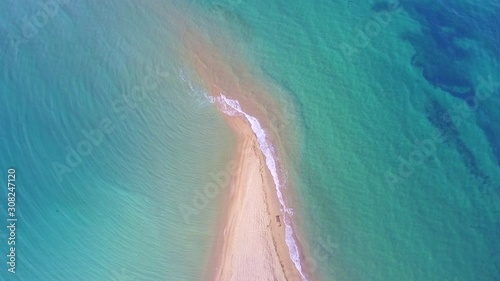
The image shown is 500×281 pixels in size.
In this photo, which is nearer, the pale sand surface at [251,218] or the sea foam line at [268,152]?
the pale sand surface at [251,218]

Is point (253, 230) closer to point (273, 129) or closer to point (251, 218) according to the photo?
point (251, 218)

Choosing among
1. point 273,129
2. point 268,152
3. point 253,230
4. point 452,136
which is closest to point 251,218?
point 253,230

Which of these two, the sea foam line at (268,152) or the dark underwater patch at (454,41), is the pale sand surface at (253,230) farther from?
the dark underwater patch at (454,41)

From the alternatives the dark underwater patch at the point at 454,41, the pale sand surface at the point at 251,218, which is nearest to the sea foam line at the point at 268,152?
the pale sand surface at the point at 251,218

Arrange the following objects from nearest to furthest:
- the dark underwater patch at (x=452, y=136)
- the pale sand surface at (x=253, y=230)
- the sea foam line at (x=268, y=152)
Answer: the pale sand surface at (x=253, y=230), the sea foam line at (x=268, y=152), the dark underwater patch at (x=452, y=136)

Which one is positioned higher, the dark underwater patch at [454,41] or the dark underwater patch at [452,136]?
the dark underwater patch at [454,41]

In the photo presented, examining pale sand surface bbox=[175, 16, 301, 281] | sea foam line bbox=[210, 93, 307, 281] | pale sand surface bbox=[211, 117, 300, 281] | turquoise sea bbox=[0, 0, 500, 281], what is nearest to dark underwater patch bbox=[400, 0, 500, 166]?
turquoise sea bbox=[0, 0, 500, 281]

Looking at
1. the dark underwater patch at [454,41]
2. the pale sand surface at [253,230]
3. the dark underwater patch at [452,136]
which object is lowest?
the pale sand surface at [253,230]
